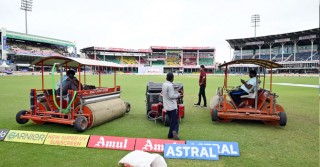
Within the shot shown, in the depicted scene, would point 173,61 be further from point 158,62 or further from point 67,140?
point 67,140

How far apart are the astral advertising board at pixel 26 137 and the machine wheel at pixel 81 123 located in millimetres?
833

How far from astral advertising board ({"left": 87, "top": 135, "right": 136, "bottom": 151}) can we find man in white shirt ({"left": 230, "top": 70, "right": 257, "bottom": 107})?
441 centimetres

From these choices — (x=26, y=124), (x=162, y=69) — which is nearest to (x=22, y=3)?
(x=162, y=69)

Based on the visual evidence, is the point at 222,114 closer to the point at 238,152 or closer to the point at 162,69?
the point at 238,152

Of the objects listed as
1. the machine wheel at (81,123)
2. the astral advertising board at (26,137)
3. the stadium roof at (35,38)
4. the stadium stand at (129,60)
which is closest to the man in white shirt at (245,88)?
the machine wheel at (81,123)

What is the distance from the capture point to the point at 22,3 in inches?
2825

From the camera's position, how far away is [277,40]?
83.6 meters

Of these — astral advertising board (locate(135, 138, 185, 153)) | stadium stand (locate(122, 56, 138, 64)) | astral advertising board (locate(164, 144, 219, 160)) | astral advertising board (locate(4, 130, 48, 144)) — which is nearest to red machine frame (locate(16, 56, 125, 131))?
astral advertising board (locate(4, 130, 48, 144))

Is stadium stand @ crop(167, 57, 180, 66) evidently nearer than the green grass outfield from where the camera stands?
No

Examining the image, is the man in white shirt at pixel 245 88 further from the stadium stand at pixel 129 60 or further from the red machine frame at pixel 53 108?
the stadium stand at pixel 129 60

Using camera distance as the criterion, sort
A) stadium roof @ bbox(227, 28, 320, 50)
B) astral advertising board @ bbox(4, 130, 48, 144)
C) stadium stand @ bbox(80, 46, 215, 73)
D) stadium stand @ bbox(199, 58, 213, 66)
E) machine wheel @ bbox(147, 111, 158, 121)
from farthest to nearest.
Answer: stadium stand @ bbox(199, 58, 213, 66), stadium stand @ bbox(80, 46, 215, 73), stadium roof @ bbox(227, 28, 320, 50), machine wheel @ bbox(147, 111, 158, 121), astral advertising board @ bbox(4, 130, 48, 144)

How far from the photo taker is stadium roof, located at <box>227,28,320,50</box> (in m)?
73.9

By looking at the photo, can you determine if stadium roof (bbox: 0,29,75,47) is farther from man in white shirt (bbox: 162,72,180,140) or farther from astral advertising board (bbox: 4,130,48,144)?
→ man in white shirt (bbox: 162,72,180,140)

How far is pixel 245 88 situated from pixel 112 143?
490cm
